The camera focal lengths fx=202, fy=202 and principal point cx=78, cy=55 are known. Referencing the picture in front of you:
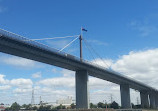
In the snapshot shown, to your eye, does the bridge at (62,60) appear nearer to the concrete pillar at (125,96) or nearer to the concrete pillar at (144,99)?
the concrete pillar at (125,96)

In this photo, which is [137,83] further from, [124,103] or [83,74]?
[83,74]

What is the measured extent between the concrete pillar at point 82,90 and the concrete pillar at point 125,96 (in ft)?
166

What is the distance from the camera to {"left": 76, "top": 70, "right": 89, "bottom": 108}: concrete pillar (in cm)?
7844

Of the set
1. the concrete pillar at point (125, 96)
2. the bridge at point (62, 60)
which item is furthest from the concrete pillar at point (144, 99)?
the bridge at point (62, 60)

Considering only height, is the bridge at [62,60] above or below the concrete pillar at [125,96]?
above

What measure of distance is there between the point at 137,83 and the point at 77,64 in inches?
2580

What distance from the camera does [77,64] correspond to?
7575 cm

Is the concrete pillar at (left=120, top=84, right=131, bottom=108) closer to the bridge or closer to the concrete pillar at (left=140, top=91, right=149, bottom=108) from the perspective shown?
the bridge

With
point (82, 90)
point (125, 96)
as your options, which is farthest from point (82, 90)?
point (125, 96)

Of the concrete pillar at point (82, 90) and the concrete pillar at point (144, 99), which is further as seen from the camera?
the concrete pillar at point (144, 99)

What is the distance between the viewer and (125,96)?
122m

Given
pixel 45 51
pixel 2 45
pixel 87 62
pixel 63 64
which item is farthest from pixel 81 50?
pixel 2 45

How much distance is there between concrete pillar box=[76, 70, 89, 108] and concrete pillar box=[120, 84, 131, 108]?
1992 inches

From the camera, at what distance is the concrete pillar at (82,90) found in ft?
257
